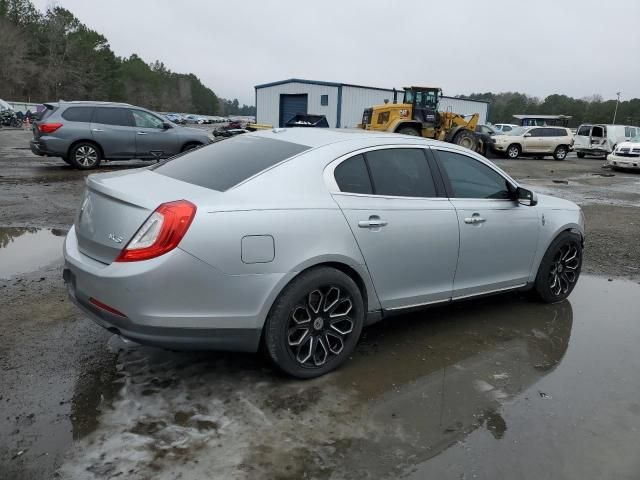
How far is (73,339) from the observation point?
391 centimetres

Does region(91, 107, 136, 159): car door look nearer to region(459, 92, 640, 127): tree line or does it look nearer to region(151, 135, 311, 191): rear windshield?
region(151, 135, 311, 191): rear windshield

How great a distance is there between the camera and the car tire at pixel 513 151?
83.6ft

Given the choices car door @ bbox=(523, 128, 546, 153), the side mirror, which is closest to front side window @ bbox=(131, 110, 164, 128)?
the side mirror

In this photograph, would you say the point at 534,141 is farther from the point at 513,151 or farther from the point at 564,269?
the point at 564,269

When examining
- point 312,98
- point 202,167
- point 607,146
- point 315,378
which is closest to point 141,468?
point 315,378

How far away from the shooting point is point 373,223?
11.9ft

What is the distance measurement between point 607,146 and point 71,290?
2889 cm

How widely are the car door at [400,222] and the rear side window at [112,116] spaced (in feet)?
35.3

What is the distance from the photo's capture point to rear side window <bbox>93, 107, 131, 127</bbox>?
1288cm

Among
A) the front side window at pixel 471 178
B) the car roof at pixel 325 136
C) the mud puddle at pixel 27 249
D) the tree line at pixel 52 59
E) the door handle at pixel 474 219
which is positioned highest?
the tree line at pixel 52 59

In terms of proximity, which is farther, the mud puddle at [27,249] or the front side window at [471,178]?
the mud puddle at [27,249]

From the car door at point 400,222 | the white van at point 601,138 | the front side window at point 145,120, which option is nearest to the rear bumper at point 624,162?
the white van at point 601,138

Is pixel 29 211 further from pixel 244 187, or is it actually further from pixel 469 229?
pixel 469 229

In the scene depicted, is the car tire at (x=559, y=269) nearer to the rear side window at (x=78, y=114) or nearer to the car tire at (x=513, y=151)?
the rear side window at (x=78, y=114)
